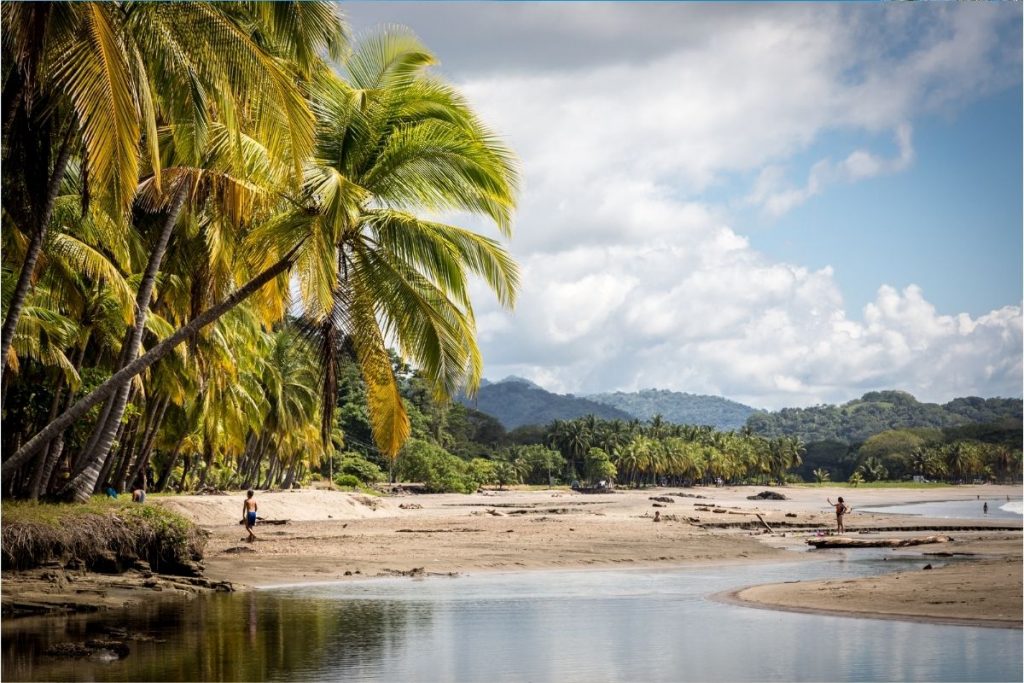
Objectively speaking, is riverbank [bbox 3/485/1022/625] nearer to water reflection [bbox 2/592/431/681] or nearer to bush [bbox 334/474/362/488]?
water reflection [bbox 2/592/431/681]

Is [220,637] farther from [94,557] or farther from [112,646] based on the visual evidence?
[94,557]

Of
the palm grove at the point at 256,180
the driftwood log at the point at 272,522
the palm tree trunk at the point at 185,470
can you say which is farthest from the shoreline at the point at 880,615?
the palm tree trunk at the point at 185,470

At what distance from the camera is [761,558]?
28.0m

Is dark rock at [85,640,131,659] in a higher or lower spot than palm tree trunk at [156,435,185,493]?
lower

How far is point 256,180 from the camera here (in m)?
14.4

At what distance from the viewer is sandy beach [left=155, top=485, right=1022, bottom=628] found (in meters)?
17.4

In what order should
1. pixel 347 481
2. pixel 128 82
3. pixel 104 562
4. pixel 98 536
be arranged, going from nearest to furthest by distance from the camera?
1. pixel 128 82
2. pixel 98 536
3. pixel 104 562
4. pixel 347 481

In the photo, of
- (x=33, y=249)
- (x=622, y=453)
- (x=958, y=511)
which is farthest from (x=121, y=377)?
(x=622, y=453)

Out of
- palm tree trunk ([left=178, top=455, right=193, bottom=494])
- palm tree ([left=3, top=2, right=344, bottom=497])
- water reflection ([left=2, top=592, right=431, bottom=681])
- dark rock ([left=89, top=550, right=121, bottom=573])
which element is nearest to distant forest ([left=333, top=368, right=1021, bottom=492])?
palm tree trunk ([left=178, top=455, right=193, bottom=494])

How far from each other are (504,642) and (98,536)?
25.3 feet

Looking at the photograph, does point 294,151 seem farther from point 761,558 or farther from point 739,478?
point 739,478

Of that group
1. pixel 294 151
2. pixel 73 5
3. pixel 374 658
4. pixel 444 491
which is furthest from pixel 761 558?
pixel 444 491

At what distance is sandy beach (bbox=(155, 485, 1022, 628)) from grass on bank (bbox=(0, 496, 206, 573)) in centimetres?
118

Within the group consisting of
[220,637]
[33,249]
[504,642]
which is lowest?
[504,642]
